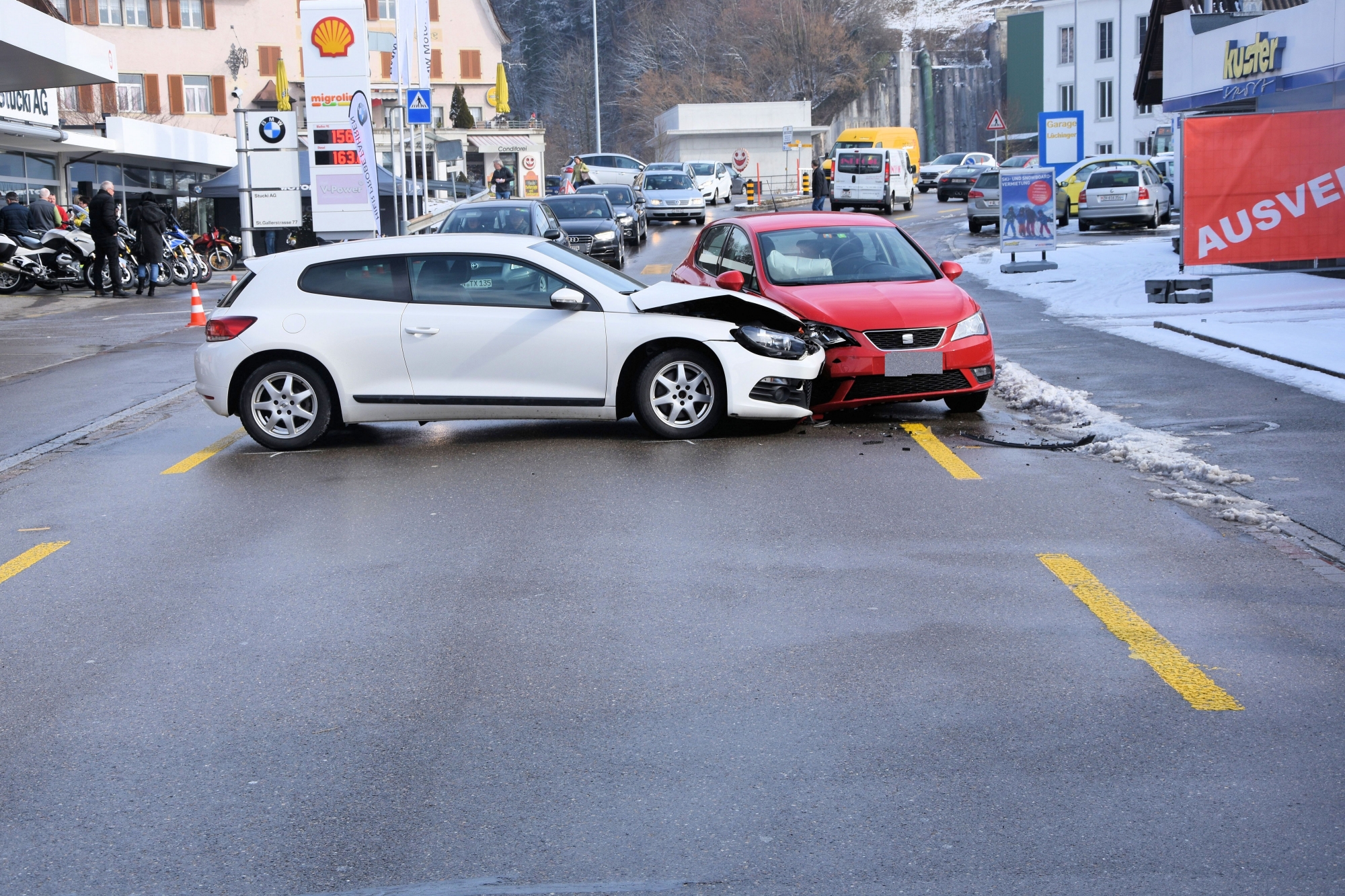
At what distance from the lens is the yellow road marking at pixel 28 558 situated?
7.20m

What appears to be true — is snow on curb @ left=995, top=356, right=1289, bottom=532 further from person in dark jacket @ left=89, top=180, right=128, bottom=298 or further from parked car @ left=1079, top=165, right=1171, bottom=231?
parked car @ left=1079, top=165, right=1171, bottom=231

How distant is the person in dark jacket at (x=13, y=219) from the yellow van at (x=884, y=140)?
131ft

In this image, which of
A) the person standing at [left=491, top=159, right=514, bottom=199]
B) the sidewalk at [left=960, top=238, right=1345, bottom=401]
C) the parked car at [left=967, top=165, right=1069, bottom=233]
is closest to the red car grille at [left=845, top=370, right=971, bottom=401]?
the sidewalk at [left=960, top=238, right=1345, bottom=401]

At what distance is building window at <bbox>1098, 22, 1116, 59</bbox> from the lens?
229 ft

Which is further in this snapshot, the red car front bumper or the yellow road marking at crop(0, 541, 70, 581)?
the red car front bumper

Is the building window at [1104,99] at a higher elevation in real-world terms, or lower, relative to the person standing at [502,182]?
higher

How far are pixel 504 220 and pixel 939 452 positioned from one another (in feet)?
50.0

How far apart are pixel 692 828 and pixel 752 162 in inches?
2888

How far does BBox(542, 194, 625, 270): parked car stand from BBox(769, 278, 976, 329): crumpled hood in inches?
616

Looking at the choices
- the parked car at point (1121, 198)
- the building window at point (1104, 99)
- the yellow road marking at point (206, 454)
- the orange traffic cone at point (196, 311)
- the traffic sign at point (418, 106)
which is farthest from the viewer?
the building window at point (1104, 99)

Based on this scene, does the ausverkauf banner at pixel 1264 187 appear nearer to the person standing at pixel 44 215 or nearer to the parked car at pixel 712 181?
the person standing at pixel 44 215

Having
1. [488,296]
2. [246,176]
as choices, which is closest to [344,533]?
[488,296]

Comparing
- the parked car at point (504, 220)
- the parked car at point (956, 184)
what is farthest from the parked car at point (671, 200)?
the parked car at point (504, 220)

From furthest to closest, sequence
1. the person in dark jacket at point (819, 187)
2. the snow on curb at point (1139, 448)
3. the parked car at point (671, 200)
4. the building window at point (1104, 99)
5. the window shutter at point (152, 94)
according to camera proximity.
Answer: the building window at point (1104, 99), the window shutter at point (152, 94), the parked car at point (671, 200), the person in dark jacket at point (819, 187), the snow on curb at point (1139, 448)
